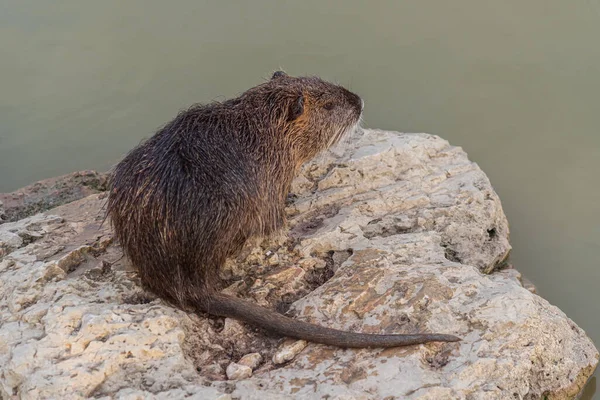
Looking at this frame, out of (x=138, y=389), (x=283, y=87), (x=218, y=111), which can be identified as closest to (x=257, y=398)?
(x=138, y=389)

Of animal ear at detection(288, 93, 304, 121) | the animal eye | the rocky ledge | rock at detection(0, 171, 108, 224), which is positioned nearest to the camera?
the rocky ledge

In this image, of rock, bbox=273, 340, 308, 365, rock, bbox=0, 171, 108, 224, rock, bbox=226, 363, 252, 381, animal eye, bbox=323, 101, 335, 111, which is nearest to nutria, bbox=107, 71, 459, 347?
rock, bbox=273, 340, 308, 365

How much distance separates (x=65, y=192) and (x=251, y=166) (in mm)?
1501

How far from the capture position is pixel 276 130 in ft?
10.5

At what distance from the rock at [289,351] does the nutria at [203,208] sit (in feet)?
0.16

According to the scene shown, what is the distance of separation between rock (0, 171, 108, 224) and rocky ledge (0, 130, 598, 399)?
465 mm

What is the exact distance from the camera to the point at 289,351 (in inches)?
97.7

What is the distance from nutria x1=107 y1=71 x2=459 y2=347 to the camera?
258 centimetres

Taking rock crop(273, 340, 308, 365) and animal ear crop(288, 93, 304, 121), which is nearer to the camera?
rock crop(273, 340, 308, 365)

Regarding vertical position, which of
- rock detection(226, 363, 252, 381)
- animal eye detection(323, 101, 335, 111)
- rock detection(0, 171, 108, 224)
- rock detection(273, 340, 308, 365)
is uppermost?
animal eye detection(323, 101, 335, 111)

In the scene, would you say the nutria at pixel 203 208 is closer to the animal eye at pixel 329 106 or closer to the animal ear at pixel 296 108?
the animal ear at pixel 296 108

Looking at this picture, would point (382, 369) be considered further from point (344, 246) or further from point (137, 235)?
point (137, 235)

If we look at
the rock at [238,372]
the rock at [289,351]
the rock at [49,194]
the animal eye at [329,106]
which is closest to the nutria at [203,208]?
the rock at [289,351]

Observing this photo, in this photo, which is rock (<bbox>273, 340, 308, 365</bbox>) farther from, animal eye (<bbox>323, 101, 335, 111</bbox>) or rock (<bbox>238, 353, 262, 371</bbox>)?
animal eye (<bbox>323, 101, 335, 111</bbox>)
